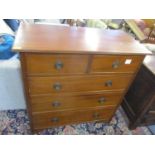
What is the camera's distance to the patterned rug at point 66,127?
5.16 feet

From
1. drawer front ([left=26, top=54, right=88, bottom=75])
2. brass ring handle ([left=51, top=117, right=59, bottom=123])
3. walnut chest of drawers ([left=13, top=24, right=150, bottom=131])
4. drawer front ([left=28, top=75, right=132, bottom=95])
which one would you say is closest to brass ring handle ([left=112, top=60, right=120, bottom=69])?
walnut chest of drawers ([left=13, top=24, right=150, bottom=131])

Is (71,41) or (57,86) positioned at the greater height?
(71,41)

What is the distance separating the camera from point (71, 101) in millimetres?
1338

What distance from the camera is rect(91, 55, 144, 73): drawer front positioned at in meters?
1.09

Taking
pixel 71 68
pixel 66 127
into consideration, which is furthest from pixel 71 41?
pixel 66 127

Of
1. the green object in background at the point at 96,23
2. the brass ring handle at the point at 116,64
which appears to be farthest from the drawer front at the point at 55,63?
the green object in background at the point at 96,23

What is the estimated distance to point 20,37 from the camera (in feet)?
3.29

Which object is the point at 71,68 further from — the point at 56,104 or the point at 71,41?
the point at 56,104

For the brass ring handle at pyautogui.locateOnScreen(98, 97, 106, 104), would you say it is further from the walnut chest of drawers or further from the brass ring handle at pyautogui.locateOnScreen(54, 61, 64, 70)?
the brass ring handle at pyautogui.locateOnScreen(54, 61, 64, 70)

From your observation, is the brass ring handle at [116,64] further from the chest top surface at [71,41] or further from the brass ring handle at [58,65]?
the brass ring handle at [58,65]

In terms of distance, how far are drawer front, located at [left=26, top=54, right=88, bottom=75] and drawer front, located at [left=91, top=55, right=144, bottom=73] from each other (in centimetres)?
8

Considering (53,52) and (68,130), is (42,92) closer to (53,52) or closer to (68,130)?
(53,52)

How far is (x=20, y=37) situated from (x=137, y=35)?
5.24 ft

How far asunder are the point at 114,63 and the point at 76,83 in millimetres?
323
